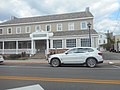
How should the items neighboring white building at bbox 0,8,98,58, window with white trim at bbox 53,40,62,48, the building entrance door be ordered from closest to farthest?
1. neighboring white building at bbox 0,8,98,58
2. window with white trim at bbox 53,40,62,48
3. the building entrance door

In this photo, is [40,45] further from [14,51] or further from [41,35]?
[14,51]

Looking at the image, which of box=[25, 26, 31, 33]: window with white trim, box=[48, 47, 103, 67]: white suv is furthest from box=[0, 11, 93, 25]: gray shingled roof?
box=[48, 47, 103, 67]: white suv

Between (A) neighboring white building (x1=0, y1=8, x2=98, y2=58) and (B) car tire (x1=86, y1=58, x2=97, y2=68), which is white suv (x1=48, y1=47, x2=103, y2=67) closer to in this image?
(B) car tire (x1=86, y1=58, x2=97, y2=68)

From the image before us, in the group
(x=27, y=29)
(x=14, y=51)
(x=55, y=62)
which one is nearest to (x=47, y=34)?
(x=14, y=51)

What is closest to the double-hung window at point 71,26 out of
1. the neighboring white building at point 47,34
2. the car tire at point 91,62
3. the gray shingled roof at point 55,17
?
the neighboring white building at point 47,34

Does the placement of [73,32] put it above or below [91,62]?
above

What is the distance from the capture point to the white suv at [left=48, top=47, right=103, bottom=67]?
1884 cm

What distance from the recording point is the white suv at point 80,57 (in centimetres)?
1884

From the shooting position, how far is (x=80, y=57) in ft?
62.6

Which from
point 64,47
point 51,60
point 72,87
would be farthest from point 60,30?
point 72,87

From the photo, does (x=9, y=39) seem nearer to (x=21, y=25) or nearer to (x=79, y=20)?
(x=21, y=25)

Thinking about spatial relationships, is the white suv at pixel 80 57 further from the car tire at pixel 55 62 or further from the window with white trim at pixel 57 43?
the window with white trim at pixel 57 43

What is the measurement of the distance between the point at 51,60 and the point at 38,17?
2398cm

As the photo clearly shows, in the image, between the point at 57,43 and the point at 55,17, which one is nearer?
the point at 57,43
